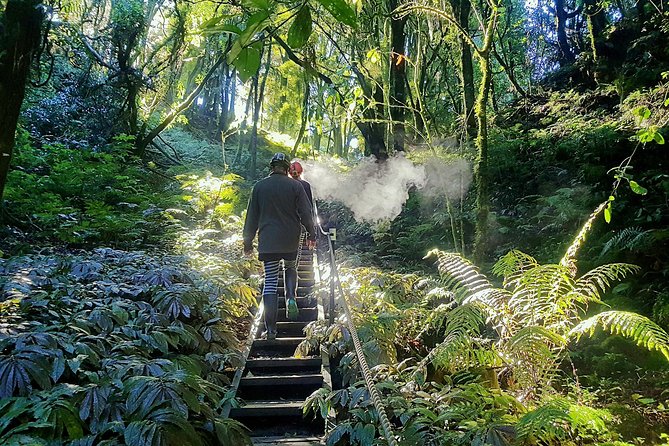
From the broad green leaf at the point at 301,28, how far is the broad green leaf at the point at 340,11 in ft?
0.36

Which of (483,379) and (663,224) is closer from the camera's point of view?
(483,379)

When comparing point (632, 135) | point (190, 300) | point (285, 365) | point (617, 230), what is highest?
point (632, 135)

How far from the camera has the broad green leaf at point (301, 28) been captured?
3.31 ft

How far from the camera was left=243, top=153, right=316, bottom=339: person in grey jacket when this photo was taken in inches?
213

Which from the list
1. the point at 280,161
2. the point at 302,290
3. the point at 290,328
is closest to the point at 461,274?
the point at 290,328

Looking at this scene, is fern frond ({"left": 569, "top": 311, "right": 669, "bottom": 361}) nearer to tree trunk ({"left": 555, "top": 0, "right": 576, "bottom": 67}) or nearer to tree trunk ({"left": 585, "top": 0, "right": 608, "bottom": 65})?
tree trunk ({"left": 585, "top": 0, "right": 608, "bottom": 65})

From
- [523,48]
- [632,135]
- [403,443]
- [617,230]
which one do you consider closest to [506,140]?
[632,135]

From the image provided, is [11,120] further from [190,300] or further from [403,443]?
[403,443]

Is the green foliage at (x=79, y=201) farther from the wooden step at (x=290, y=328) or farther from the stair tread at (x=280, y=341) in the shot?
A: the stair tread at (x=280, y=341)

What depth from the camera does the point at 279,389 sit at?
439 cm

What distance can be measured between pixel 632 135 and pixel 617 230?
2.33 m

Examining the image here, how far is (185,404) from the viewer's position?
256 centimetres

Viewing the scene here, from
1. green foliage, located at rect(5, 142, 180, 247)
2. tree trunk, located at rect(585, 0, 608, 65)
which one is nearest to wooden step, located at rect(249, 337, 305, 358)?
green foliage, located at rect(5, 142, 180, 247)

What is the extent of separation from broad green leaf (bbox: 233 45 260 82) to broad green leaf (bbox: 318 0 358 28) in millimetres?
247
